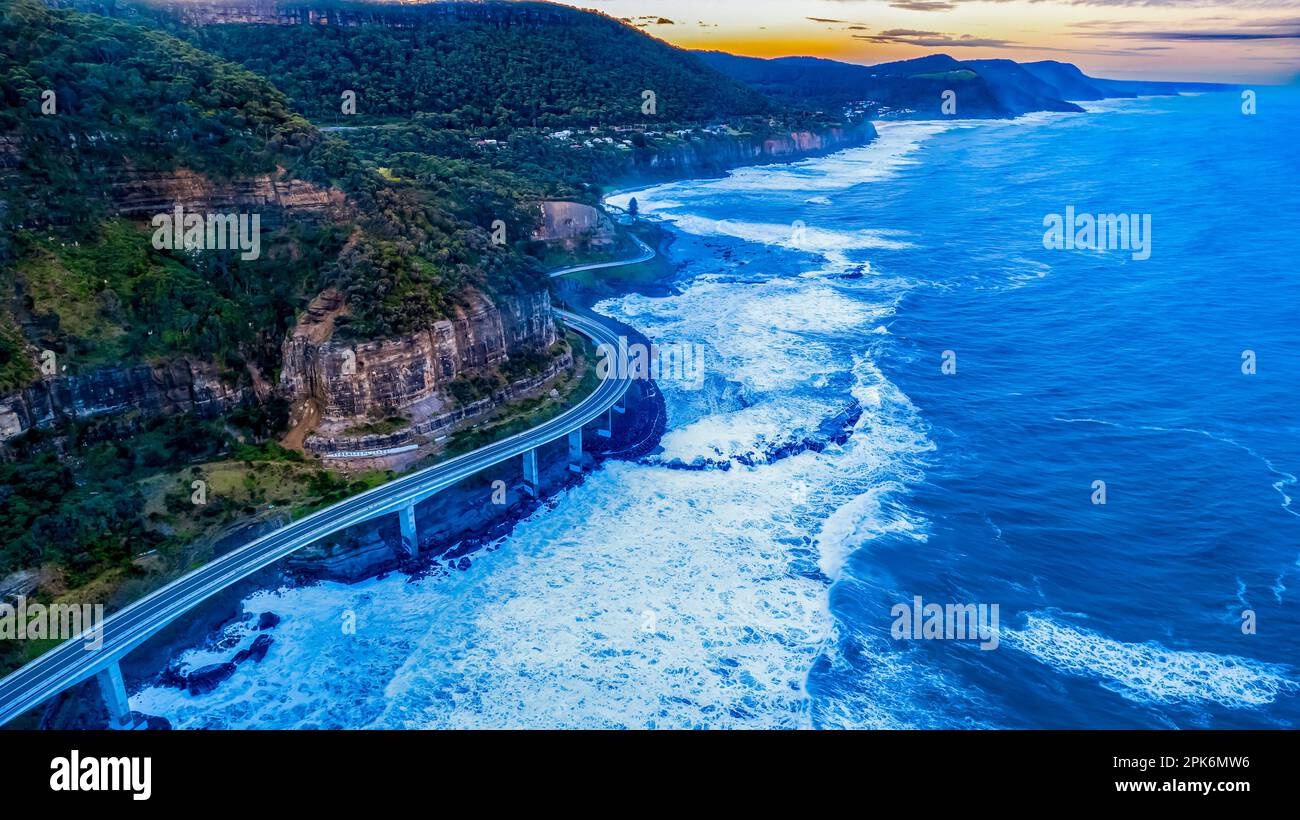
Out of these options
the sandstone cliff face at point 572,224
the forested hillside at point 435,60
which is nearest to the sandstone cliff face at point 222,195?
the sandstone cliff face at point 572,224

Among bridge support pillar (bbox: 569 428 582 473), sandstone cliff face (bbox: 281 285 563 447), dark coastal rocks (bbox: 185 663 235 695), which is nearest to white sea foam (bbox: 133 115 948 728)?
dark coastal rocks (bbox: 185 663 235 695)

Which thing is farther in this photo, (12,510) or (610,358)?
(610,358)

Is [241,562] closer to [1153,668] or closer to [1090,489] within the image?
[1153,668]

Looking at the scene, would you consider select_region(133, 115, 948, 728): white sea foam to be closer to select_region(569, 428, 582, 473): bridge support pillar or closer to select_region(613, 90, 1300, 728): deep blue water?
select_region(569, 428, 582, 473): bridge support pillar

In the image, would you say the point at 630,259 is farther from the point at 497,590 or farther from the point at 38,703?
the point at 38,703

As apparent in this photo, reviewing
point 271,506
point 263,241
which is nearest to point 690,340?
point 263,241

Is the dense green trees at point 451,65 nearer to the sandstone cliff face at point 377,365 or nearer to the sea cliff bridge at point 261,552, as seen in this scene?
the sandstone cliff face at point 377,365
